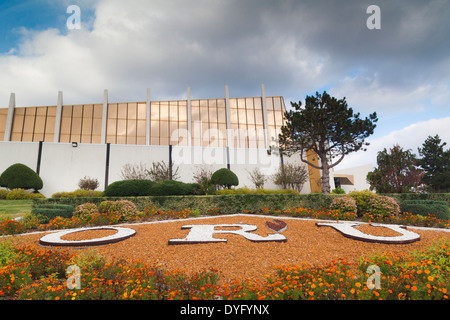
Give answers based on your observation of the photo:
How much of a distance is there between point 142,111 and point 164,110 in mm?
2330

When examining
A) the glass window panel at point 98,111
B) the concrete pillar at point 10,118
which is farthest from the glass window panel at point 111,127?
the concrete pillar at point 10,118

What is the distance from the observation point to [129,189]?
13.2 m

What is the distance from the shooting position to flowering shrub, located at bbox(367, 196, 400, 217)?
30.6ft

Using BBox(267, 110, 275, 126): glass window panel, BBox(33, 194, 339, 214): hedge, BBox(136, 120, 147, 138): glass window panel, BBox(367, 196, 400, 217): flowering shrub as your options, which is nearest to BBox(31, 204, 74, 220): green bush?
BBox(33, 194, 339, 214): hedge

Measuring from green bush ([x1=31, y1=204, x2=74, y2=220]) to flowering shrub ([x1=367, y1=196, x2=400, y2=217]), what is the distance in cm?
1112

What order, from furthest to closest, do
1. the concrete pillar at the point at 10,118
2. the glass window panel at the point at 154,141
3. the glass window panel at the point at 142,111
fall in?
the glass window panel at the point at 142,111, the glass window panel at the point at 154,141, the concrete pillar at the point at 10,118

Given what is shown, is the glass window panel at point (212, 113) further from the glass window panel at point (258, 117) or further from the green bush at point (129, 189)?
the green bush at point (129, 189)

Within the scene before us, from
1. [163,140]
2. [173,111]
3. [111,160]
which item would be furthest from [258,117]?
[111,160]

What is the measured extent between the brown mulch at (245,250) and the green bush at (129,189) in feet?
19.1

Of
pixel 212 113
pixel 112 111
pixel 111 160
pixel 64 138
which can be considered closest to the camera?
pixel 111 160

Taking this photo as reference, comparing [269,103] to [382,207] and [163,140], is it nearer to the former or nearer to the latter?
[163,140]

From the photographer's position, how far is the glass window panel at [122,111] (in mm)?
27344

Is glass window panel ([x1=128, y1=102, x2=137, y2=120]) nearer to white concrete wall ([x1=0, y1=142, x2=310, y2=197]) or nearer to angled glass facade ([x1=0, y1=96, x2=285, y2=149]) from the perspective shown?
angled glass facade ([x1=0, y1=96, x2=285, y2=149])
